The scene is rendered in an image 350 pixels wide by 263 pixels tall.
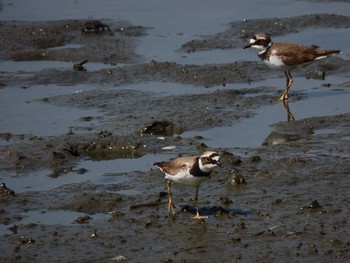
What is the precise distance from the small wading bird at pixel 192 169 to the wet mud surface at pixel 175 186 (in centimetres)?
38

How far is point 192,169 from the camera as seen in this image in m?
10.3

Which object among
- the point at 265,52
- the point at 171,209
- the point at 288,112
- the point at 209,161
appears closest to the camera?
the point at 209,161

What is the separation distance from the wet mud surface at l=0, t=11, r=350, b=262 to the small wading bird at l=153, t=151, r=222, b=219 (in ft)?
Result: 1.24

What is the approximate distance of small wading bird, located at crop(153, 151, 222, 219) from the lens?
10.2 m

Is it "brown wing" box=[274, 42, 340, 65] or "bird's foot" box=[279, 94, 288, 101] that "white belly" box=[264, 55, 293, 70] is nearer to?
"brown wing" box=[274, 42, 340, 65]

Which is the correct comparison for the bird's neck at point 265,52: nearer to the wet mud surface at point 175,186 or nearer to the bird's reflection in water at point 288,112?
the wet mud surface at point 175,186

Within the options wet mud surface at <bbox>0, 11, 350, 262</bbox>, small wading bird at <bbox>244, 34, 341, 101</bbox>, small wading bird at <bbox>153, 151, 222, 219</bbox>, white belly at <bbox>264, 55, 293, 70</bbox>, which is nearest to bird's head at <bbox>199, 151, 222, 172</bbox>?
small wading bird at <bbox>153, 151, 222, 219</bbox>

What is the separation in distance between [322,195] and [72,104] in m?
5.45

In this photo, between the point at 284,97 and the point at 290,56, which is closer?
the point at 284,97

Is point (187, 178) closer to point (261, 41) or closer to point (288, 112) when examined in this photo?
point (288, 112)

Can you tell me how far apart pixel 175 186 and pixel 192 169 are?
52.8 inches

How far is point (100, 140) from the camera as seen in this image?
1304 centimetres

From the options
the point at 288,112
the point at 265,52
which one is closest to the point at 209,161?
the point at 288,112

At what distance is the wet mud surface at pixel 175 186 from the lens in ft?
31.8
